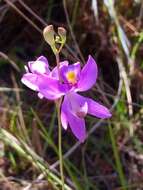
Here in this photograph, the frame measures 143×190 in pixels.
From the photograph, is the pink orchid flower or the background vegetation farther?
the background vegetation

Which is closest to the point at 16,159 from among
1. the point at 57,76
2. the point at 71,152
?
the point at 71,152

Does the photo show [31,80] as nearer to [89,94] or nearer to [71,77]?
[71,77]

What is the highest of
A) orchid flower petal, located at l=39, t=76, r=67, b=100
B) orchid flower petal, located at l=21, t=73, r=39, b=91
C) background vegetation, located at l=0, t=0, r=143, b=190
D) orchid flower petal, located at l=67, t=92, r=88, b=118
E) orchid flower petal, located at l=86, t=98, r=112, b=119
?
→ orchid flower petal, located at l=21, t=73, r=39, b=91

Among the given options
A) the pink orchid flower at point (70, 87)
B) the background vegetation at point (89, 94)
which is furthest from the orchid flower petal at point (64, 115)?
the background vegetation at point (89, 94)

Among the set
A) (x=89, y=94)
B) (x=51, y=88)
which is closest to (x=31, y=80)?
(x=51, y=88)

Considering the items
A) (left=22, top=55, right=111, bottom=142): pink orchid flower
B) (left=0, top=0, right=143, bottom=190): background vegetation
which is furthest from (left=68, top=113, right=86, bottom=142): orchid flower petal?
(left=0, top=0, right=143, bottom=190): background vegetation

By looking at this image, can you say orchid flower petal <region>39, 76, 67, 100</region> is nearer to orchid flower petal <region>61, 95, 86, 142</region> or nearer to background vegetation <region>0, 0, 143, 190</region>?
orchid flower petal <region>61, 95, 86, 142</region>
